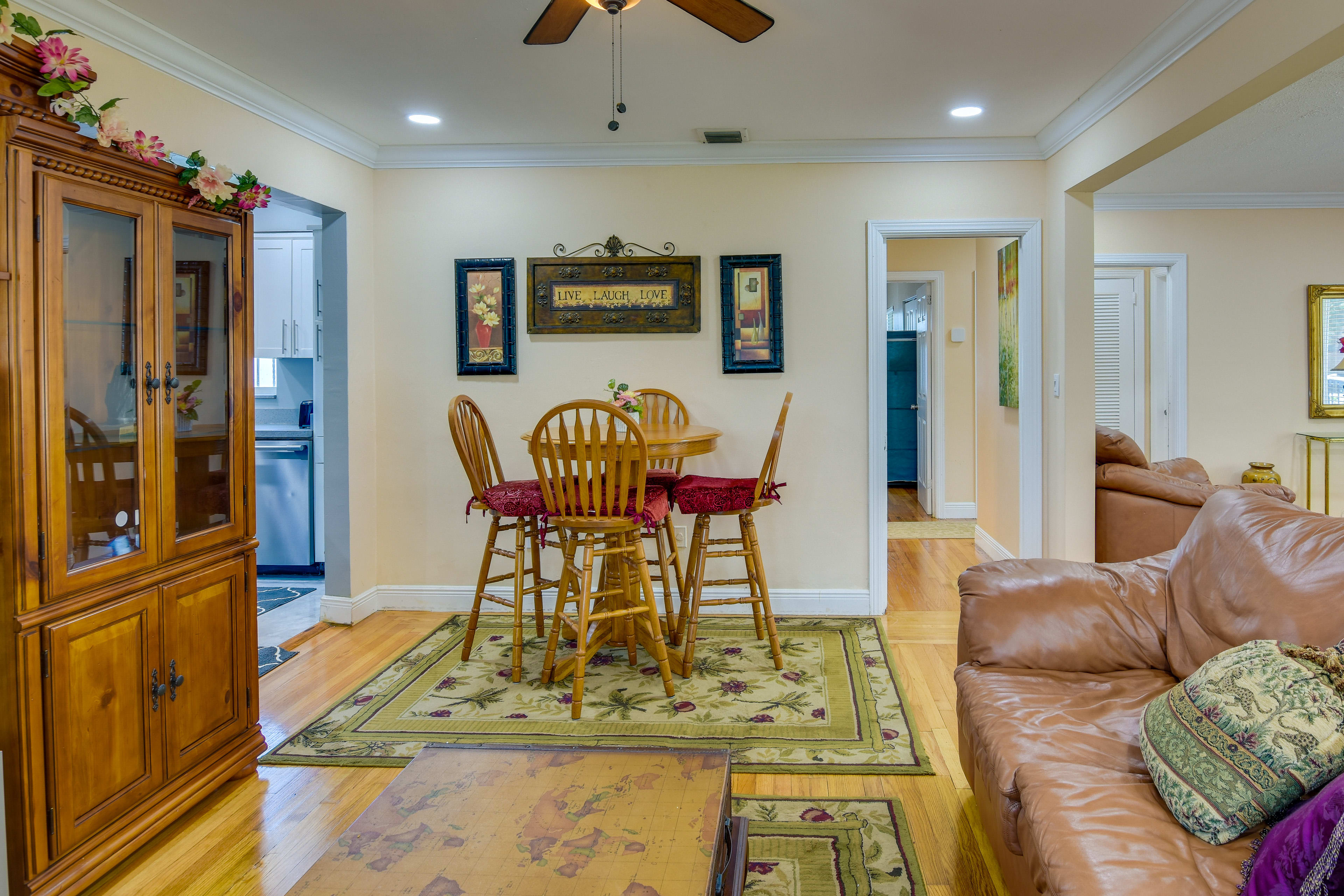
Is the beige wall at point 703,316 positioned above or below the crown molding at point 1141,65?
below

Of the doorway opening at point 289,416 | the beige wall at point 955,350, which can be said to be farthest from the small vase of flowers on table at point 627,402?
the beige wall at point 955,350

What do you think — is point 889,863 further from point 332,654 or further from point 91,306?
point 332,654

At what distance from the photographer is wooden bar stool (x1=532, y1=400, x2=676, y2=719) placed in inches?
105

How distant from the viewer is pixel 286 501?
4703 millimetres

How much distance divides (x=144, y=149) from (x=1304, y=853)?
2.70m

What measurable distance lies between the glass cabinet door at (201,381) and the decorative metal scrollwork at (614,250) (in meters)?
1.82

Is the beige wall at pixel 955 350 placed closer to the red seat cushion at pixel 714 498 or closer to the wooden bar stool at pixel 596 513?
the red seat cushion at pixel 714 498

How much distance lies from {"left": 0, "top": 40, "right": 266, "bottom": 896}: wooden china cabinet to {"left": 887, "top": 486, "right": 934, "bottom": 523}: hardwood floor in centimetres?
469

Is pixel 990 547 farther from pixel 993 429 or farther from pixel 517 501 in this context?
pixel 517 501

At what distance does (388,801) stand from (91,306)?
54.6 inches

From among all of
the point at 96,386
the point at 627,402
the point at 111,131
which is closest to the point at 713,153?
Result: the point at 627,402

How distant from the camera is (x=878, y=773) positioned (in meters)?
2.38

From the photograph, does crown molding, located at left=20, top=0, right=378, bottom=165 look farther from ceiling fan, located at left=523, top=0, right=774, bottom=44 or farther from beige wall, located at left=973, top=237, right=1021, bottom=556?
beige wall, located at left=973, top=237, right=1021, bottom=556

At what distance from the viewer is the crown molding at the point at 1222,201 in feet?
16.9
